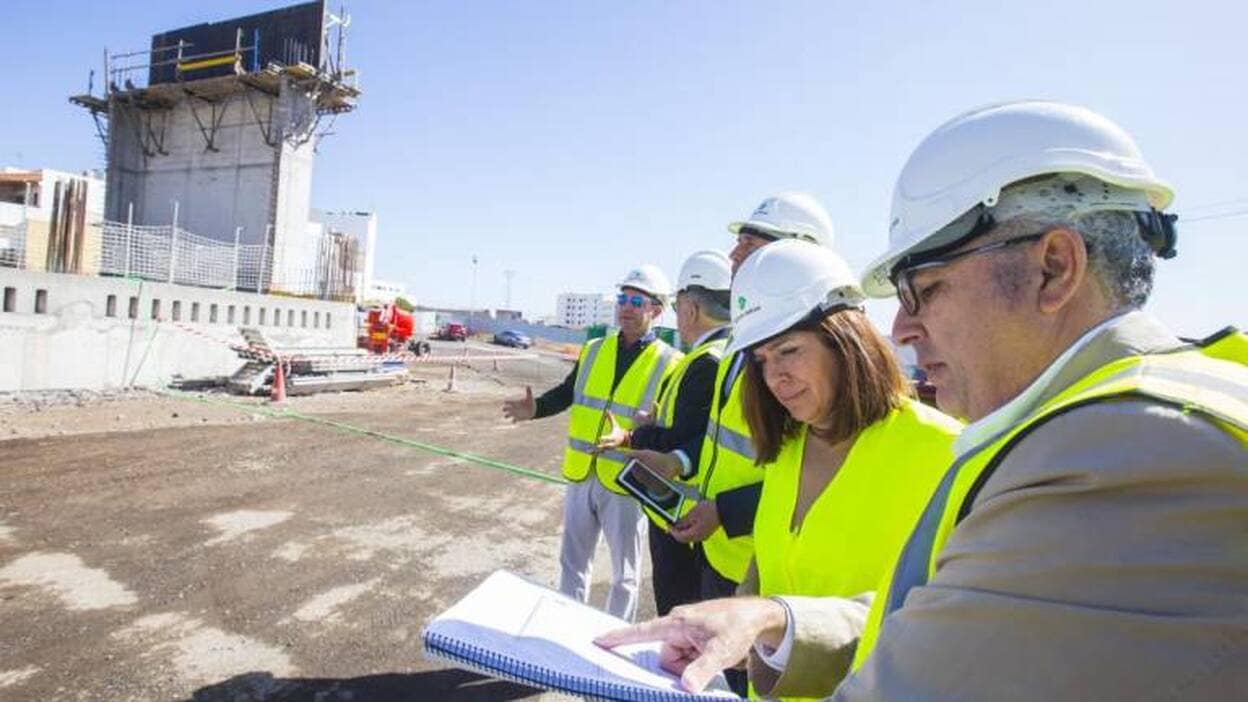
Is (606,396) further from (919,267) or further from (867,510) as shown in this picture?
(919,267)

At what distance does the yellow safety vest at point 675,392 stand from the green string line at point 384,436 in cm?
402

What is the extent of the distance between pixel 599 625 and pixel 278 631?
A: 3354mm

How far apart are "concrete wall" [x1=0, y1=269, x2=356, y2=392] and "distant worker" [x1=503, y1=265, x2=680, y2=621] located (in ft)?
39.5

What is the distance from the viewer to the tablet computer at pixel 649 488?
132 inches

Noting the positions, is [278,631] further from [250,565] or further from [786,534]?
[786,534]

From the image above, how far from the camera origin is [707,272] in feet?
14.0

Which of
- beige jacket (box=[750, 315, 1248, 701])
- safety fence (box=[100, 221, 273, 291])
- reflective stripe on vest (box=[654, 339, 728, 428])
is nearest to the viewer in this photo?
beige jacket (box=[750, 315, 1248, 701])

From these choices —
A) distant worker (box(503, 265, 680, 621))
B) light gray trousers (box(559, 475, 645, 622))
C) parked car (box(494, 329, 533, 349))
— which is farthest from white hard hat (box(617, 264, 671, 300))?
parked car (box(494, 329, 533, 349))

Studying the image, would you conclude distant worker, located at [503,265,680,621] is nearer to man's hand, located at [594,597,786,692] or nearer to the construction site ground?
the construction site ground

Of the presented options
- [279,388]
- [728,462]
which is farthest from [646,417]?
[279,388]

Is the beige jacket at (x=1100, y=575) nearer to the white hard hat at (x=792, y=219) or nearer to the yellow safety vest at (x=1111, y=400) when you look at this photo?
the yellow safety vest at (x=1111, y=400)

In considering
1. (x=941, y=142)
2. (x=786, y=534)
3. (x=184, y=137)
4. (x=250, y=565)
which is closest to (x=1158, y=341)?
(x=941, y=142)

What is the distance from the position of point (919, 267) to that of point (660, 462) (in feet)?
7.90

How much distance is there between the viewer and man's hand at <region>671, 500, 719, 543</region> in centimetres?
288
